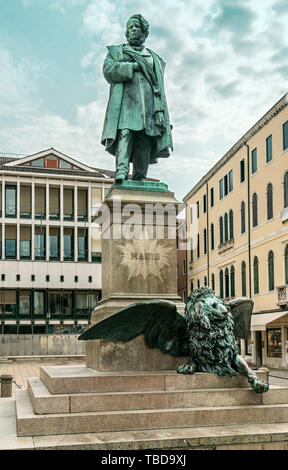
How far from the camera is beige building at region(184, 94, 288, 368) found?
30.8 meters

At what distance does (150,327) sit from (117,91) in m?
4.03

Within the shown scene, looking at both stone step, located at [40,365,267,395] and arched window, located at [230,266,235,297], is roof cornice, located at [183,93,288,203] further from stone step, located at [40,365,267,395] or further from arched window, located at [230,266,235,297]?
stone step, located at [40,365,267,395]

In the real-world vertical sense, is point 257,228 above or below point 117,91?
above

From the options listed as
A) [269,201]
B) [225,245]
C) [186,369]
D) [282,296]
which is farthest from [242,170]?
[186,369]

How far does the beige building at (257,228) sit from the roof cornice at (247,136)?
5 centimetres

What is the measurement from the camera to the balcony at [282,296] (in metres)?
29.5

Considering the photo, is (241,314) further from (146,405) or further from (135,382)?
(146,405)

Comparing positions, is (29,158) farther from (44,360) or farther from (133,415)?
(133,415)

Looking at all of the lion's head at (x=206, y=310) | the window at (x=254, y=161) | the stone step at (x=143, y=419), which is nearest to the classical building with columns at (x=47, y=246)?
the window at (x=254, y=161)

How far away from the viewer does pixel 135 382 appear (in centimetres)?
766

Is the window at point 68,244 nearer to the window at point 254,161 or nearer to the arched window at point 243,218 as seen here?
the arched window at point 243,218

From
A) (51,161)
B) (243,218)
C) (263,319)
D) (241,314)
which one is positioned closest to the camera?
(241,314)

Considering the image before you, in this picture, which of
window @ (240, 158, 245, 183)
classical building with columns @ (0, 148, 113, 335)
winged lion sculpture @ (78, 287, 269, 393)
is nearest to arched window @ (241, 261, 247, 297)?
window @ (240, 158, 245, 183)
